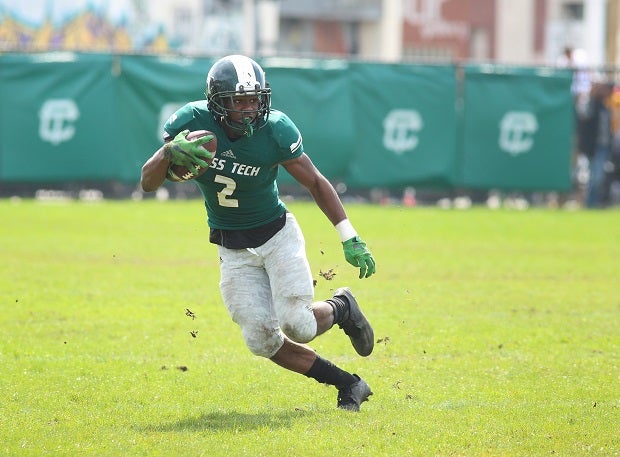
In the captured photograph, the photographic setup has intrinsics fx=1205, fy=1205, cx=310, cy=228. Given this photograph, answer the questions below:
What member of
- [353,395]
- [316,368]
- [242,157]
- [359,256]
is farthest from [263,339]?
[242,157]

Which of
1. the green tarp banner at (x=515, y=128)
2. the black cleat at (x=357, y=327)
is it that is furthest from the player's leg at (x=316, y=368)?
the green tarp banner at (x=515, y=128)

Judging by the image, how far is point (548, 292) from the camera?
10875 mm

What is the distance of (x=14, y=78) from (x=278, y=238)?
13278 mm

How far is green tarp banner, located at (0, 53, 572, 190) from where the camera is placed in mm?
19016

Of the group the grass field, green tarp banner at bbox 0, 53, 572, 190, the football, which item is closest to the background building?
green tarp banner at bbox 0, 53, 572, 190

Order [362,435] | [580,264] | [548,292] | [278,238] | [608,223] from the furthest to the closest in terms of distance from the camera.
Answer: [608,223] → [580,264] → [548,292] → [278,238] → [362,435]

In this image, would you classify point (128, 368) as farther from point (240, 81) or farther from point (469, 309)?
point (469, 309)

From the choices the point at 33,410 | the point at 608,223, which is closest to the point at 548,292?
the point at 33,410

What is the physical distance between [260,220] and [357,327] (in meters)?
0.87

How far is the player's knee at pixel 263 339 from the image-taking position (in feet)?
21.2

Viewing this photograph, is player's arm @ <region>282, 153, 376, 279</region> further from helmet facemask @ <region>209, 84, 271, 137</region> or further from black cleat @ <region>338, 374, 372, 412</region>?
black cleat @ <region>338, 374, 372, 412</region>

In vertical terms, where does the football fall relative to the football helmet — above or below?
below

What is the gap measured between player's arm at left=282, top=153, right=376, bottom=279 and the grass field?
783mm

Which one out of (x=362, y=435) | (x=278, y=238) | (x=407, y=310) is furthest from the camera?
(x=407, y=310)
